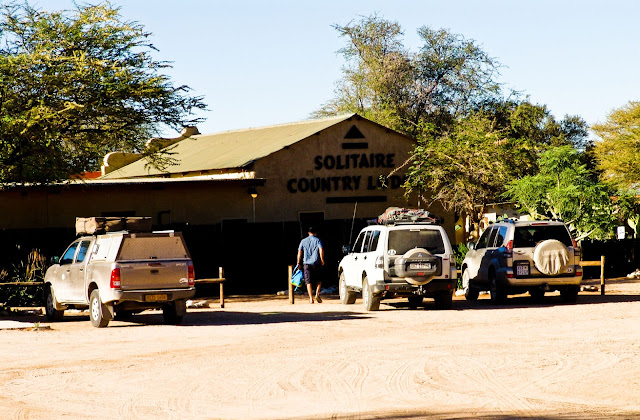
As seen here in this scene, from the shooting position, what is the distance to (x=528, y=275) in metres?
23.2

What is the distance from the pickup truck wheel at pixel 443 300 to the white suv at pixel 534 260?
146cm

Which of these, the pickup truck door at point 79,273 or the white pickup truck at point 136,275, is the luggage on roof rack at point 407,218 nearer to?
the white pickup truck at point 136,275

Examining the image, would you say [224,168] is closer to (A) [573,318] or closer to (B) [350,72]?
(A) [573,318]

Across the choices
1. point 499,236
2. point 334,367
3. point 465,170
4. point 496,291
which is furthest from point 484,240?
point 334,367

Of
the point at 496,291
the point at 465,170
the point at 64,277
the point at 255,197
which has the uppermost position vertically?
the point at 465,170

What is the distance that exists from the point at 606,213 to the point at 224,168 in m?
12.5

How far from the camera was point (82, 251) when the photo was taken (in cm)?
2102

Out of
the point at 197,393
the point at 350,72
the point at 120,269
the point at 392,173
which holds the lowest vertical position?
the point at 197,393

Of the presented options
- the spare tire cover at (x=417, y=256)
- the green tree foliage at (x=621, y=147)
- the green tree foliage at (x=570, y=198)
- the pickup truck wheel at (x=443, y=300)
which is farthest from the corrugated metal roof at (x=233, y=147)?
the green tree foliage at (x=621, y=147)

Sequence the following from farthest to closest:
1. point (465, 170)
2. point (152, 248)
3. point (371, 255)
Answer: point (465, 170)
point (371, 255)
point (152, 248)

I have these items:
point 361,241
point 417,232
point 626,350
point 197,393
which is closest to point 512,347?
point 626,350

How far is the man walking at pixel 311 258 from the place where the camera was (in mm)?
25500

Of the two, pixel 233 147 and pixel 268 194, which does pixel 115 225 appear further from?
pixel 233 147

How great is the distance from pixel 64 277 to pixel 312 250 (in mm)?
6520
